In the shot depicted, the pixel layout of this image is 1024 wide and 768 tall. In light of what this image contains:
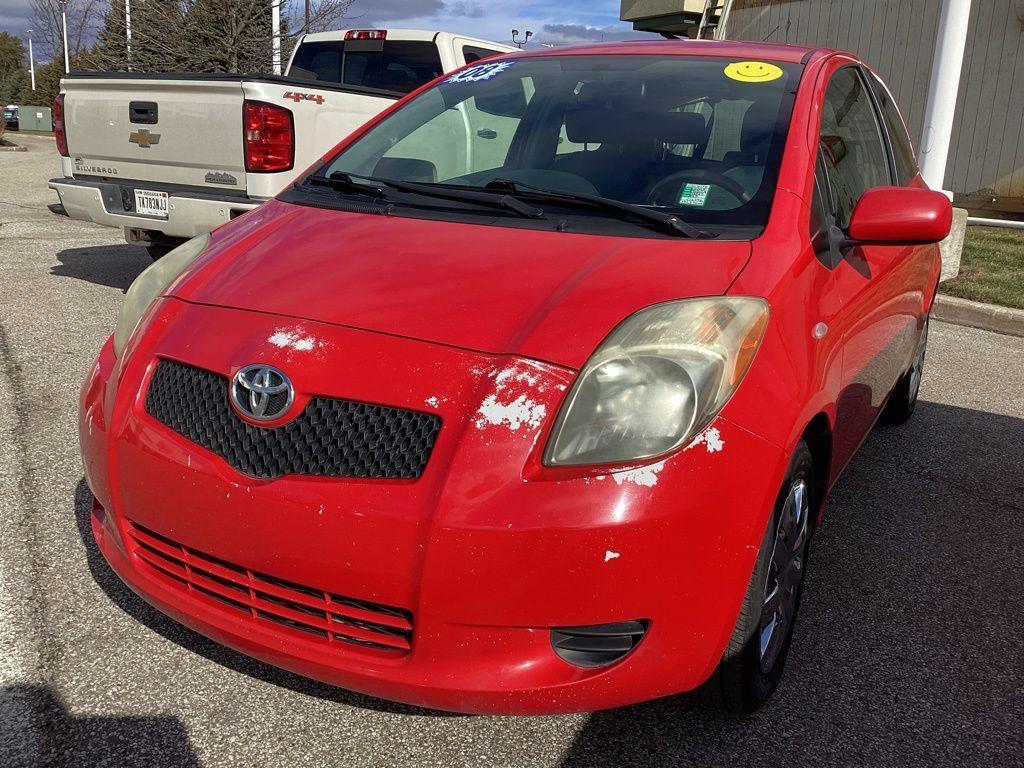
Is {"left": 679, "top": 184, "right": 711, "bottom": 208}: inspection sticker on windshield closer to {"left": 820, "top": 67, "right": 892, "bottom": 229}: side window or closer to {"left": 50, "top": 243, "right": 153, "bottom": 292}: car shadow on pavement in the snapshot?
{"left": 820, "top": 67, "right": 892, "bottom": 229}: side window

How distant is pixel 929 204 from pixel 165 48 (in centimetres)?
2252

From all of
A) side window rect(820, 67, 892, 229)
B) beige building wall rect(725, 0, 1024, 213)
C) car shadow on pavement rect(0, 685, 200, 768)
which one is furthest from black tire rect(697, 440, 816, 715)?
beige building wall rect(725, 0, 1024, 213)

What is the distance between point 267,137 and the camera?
18.8ft

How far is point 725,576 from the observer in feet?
6.51

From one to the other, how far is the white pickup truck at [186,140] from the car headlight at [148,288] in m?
3.03

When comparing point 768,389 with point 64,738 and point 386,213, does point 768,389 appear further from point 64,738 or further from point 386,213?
point 64,738

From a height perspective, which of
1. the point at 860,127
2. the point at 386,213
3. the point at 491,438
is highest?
the point at 860,127

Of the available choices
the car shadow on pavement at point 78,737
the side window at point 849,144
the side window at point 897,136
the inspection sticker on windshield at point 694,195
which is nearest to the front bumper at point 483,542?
the car shadow on pavement at point 78,737

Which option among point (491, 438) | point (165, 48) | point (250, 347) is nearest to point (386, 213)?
point (250, 347)

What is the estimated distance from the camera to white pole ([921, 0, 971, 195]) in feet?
28.0

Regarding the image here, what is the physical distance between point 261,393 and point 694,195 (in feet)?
4.59

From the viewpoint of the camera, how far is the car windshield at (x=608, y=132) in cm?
280

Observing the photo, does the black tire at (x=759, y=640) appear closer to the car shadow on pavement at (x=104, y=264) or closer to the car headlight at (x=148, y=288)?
the car headlight at (x=148, y=288)

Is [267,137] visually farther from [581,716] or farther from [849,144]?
[581,716]
